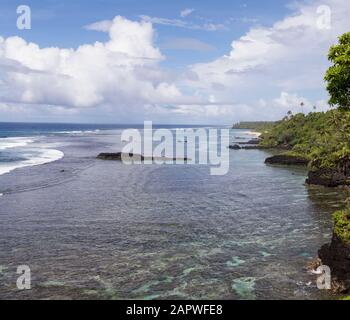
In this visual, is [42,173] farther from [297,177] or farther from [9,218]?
[297,177]

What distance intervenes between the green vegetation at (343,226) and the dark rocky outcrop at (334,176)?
3035 centimetres

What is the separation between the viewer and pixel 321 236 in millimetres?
33500

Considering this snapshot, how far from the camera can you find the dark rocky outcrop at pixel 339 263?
23.7 meters

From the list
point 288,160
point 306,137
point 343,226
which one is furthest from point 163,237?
point 306,137

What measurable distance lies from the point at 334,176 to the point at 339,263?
1339 inches

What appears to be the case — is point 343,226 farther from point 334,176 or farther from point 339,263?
point 334,176

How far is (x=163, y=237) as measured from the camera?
33.3 meters

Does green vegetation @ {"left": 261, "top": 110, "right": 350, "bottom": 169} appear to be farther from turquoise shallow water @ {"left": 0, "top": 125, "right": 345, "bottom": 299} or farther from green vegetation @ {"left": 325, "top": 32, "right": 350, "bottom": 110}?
green vegetation @ {"left": 325, "top": 32, "right": 350, "bottom": 110}

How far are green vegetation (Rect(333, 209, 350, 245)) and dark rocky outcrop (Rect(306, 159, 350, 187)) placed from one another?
30348 mm

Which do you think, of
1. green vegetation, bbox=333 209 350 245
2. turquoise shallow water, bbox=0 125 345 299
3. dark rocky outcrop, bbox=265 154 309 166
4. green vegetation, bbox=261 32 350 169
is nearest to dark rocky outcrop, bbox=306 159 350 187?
green vegetation, bbox=261 32 350 169

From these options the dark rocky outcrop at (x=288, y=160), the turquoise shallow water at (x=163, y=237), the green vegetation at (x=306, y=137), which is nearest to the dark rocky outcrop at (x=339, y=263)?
the turquoise shallow water at (x=163, y=237)
